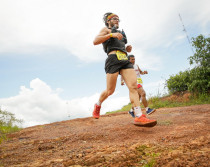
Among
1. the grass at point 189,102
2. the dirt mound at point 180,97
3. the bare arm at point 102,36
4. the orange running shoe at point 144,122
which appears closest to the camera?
the orange running shoe at point 144,122

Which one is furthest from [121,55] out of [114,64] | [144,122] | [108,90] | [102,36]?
[144,122]

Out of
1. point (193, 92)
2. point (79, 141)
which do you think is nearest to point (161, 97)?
point (193, 92)

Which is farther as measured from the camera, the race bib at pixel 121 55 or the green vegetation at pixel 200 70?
the green vegetation at pixel 200 70

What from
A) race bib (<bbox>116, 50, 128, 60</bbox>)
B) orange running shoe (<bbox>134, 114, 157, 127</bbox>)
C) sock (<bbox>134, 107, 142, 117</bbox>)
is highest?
race bib (<bbox>116, 50, 128, 60</bbox>)

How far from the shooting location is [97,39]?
11.2ft

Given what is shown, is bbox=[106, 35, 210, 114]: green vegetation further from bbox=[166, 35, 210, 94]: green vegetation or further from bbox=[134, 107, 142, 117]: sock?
bbox=[134, 107, 142, 117]: sock

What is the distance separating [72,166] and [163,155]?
0.81 metres

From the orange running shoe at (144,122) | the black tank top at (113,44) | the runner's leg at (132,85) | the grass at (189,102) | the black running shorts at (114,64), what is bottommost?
the grass at (189,102)

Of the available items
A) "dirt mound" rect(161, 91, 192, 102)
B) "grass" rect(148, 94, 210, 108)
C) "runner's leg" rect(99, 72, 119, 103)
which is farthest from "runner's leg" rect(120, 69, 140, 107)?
"dirt mound" rect(161, 91, 192, 102)

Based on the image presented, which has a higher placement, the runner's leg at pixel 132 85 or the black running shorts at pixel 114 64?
the black running shorts at pixel 114 64

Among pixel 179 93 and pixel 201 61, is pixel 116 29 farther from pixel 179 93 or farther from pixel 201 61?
pixel 179 93

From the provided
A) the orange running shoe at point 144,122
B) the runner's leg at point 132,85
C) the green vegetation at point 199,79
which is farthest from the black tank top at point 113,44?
the green vegetation at point 199,79

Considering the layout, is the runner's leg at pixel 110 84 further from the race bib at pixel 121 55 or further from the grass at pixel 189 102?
the grass at pixel 189 102

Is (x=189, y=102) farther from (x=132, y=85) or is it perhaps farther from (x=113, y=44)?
(x=113, y=44)
